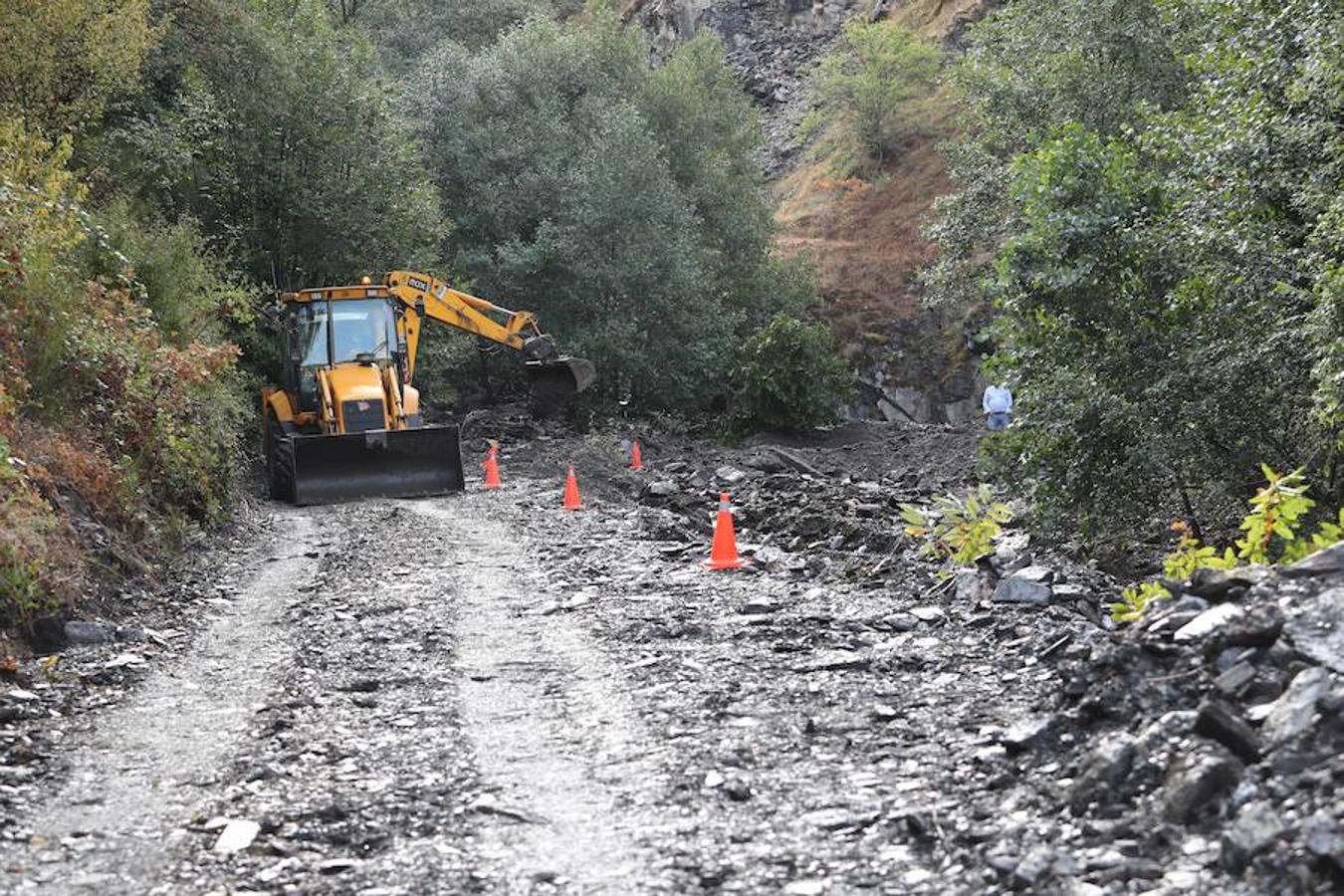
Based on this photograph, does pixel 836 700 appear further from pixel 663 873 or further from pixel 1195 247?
pixel 1195 247

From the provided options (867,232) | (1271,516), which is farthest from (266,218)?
(867,232)

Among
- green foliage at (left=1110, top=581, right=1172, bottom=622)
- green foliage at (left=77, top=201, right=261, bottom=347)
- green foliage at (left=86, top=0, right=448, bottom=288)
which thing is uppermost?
green foliage at (left=86, top=0, right=448, bottom=288)

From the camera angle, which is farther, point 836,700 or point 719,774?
point 836,700

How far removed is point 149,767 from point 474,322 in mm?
15214

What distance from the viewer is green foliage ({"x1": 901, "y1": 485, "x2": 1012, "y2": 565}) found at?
1056 centimetres

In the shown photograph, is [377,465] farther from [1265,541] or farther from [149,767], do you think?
[1265,541]

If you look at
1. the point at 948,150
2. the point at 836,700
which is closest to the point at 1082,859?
the point at 836,700

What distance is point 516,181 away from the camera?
33.0 m

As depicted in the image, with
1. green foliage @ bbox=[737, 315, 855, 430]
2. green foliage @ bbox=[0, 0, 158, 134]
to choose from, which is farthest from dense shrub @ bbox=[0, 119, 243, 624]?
green foliage @ bbox=[737, 315, 855, 430]

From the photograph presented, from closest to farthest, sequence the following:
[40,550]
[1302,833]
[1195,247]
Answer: [1302,833], [40,550], [1195,247]

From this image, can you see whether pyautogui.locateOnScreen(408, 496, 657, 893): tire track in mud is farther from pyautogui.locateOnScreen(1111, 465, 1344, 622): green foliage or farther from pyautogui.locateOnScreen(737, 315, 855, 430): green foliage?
pyautogui.locateOnScreen(737, 315, 855, 430): green foliage

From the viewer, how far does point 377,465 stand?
18.2m

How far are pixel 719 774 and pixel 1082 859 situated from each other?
1883mm

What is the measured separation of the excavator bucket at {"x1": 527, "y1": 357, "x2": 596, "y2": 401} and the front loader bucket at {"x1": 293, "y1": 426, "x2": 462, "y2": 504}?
354 centimetres
